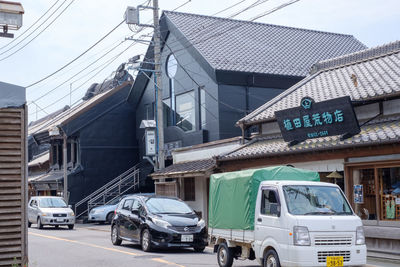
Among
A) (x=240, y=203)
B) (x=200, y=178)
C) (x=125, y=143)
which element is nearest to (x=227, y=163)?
(x=200, y=178)

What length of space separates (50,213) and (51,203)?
4.36 ft

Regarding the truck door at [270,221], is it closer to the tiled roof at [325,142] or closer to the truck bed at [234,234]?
the truck bed at [234,234]

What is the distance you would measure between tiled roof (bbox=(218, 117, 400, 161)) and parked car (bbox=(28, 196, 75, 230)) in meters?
11.6

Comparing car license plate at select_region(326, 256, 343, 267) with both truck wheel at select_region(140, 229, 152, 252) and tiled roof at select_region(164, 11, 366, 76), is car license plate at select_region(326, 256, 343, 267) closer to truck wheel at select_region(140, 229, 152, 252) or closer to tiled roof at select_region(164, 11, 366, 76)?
truck wheel at select_region(140, 229, 152, 252)

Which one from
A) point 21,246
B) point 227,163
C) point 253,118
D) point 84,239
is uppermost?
point 253,118

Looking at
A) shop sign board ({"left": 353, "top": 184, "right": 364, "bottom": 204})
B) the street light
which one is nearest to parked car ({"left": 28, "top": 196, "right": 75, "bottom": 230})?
shop sign board ({"left": 353, "top": 184, "right": 364, "bottom": 204})

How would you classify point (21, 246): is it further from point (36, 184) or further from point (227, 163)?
point (36, 184)

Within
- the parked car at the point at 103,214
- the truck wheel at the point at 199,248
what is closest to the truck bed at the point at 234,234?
the truck wheel at the point at 199,248

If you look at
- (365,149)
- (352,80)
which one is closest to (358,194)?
(365,149)

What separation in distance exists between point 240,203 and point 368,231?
16.3 ft

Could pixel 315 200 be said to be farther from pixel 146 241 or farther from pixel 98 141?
pixel 98 141

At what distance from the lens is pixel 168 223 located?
52.0 feet

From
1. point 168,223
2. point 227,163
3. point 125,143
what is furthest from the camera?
point 125,143

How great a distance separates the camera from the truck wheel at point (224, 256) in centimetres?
1238
